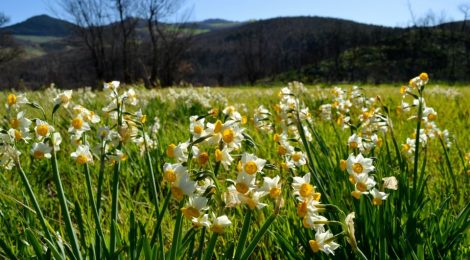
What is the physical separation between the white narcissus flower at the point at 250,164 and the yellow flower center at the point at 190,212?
0.14 metres

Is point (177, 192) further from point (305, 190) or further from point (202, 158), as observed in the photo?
point (305, 190)

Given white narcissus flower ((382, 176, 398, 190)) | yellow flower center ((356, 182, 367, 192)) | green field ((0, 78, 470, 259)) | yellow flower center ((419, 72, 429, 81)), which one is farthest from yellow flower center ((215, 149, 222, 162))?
yellow flower center ((419, 72, 429, 81))

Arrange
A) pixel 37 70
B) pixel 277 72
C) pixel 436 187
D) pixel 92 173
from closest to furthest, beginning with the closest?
A: pixel 436 187 → pixel 92 173 → pixel 277 72 → pixel 37 70

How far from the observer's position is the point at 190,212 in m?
0.86

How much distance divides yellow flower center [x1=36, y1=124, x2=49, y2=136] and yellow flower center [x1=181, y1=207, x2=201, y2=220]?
523 millimetres

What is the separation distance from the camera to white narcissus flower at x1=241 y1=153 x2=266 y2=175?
0.83m

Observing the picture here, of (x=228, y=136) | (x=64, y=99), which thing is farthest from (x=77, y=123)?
(x=228, y=136)

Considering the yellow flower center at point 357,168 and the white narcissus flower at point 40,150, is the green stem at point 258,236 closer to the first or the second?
the yellow flower center at point 357,168

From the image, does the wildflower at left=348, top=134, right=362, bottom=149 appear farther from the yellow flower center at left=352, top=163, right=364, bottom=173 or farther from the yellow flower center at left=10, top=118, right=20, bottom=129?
the yellow flower center at left=10, top=118, right=20, bottom=129

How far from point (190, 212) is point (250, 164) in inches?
6.6

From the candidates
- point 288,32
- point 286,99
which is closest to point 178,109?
point 286,99

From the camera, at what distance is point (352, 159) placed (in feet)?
3.57

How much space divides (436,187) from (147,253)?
176 centimetres

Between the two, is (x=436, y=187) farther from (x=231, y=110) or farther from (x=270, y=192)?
(x=270, y=192)
